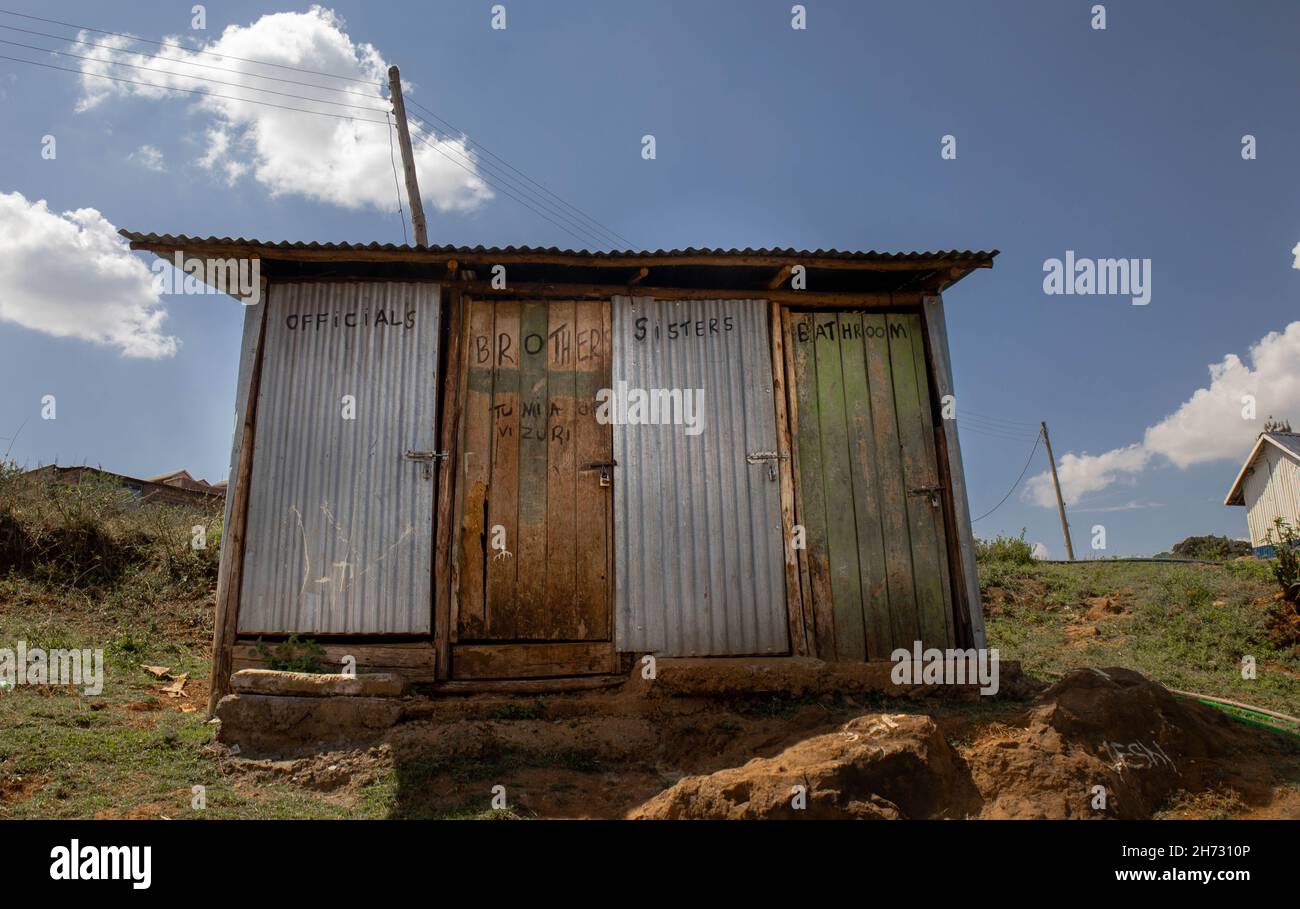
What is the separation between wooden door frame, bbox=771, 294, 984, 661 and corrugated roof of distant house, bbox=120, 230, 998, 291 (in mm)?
364

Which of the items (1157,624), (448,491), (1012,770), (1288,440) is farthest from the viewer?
(1288,440)

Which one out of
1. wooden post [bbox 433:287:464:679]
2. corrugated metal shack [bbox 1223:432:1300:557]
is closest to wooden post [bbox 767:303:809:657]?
wooden post [bbox 433:287:464:679]

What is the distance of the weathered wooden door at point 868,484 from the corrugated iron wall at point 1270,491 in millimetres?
26359

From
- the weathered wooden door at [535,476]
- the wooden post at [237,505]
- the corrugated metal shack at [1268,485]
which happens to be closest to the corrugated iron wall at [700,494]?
the weathered wooden door at [535,476]

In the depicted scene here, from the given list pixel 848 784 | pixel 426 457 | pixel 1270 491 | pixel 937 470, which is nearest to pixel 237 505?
pixel 426 457

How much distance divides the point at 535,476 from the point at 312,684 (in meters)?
2.60

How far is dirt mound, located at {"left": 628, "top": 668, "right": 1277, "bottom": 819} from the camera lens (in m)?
4.24

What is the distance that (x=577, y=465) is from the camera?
24.5ft

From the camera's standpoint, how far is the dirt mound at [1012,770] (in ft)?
13.9

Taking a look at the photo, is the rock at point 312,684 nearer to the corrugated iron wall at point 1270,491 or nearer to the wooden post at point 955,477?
the wooden post at point 955,477

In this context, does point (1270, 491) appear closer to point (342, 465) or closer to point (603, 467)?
point (603, 467)

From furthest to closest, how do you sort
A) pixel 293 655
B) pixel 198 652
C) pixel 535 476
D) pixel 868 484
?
pixel 198 652, pixel 868 484, pixel 535 476, pixel 293 655
